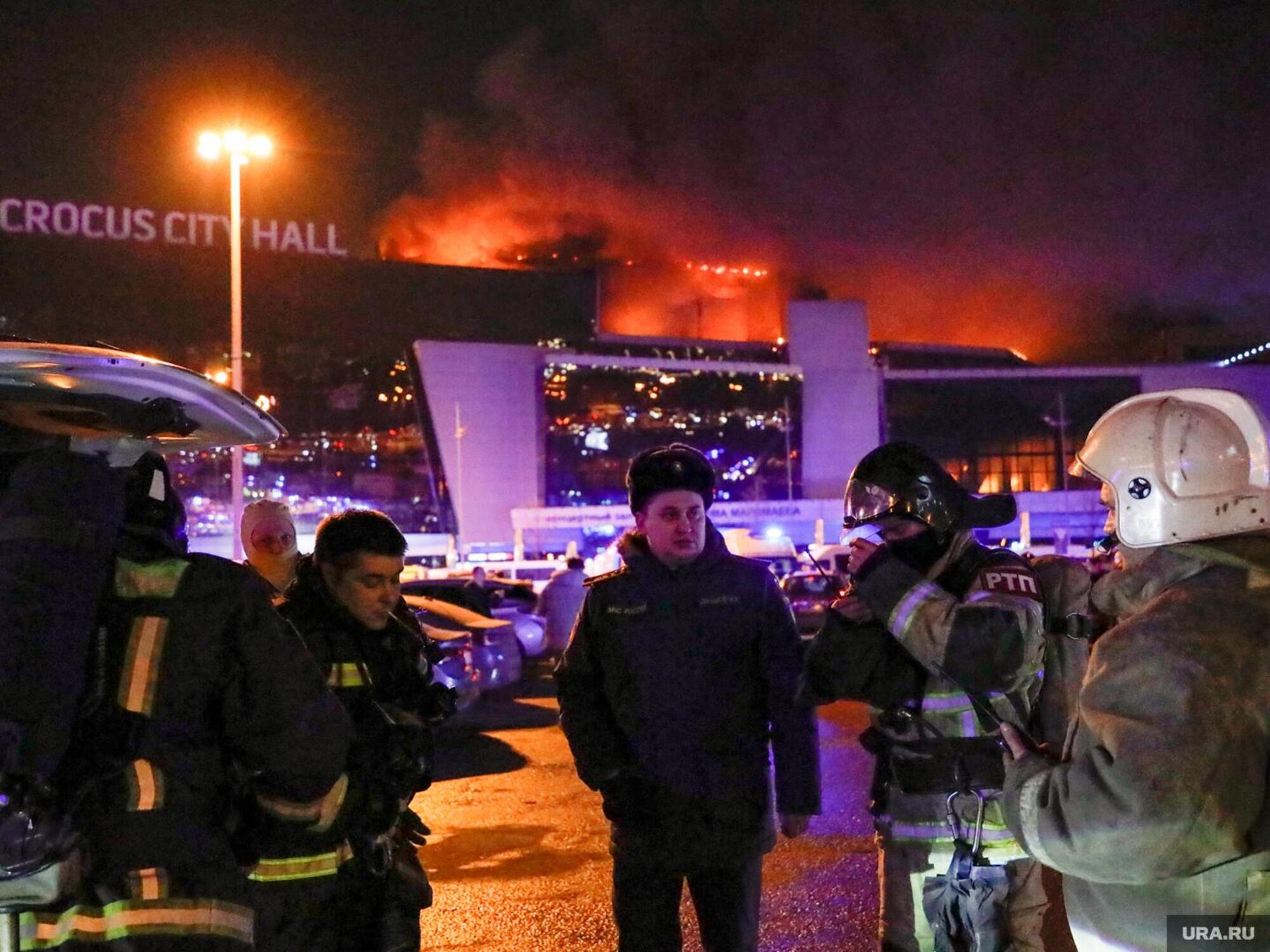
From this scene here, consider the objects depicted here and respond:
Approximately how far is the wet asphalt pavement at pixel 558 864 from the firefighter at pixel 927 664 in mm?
2056

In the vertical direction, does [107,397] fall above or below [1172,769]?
above

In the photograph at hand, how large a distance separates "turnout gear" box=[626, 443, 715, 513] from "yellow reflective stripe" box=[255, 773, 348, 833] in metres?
1.21

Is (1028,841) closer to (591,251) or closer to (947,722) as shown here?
(947,722)

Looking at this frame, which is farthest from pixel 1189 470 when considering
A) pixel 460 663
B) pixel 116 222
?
pixel 116 222

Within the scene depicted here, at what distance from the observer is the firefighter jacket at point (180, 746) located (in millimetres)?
2027

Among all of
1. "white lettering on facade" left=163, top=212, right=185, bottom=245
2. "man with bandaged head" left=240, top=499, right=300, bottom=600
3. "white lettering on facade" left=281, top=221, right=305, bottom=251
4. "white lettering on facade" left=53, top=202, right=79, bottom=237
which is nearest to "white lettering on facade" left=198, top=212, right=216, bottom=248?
"white lettering on facade" left=163, top=212, right=185, bottom=245

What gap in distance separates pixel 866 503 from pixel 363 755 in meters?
1.48

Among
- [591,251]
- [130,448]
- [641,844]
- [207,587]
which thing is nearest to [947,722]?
[641,844]

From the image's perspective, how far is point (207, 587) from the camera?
2.17 m

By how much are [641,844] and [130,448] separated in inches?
68.2

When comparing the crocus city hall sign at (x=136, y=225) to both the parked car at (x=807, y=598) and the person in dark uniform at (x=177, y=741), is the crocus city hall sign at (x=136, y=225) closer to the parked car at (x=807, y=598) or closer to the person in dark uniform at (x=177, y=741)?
the parked car at (x=807, y=598)

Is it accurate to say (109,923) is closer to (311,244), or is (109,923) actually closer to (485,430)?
(485,430)

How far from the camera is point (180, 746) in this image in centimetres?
214

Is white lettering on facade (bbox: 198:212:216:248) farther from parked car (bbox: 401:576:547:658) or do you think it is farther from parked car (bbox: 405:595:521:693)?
parked car (bbox: 405:595:521:693)
